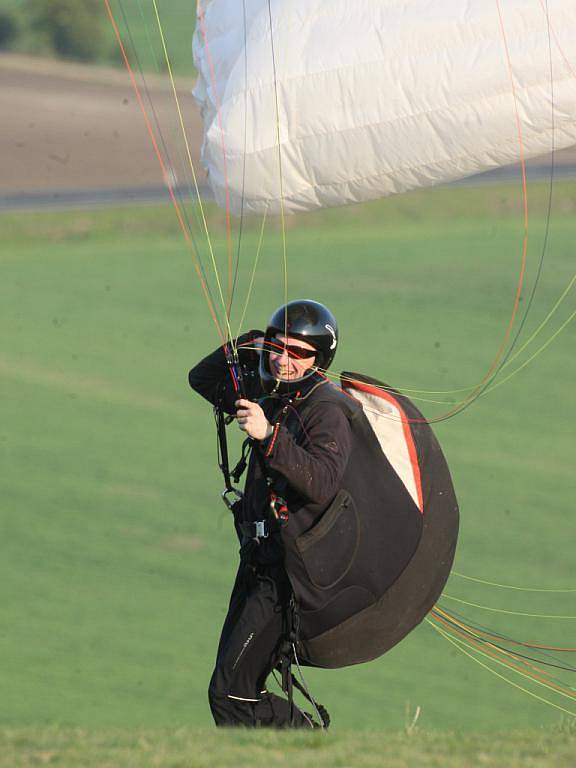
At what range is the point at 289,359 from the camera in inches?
215

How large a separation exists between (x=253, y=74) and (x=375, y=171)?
77cm

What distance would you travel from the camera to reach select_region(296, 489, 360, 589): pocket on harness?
5379 mm

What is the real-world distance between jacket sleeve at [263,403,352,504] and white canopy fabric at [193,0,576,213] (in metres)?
1.99

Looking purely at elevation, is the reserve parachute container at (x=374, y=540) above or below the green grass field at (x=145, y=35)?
below

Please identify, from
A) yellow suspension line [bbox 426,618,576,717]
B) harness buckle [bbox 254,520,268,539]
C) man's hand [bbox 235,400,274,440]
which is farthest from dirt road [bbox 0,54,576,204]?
man's hand [bbox 235,400,274,440]

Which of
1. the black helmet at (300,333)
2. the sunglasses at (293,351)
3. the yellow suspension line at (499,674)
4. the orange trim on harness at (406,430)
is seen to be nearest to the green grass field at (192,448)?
the yellow suspension line at (499,674)

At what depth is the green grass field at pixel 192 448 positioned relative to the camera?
823cm

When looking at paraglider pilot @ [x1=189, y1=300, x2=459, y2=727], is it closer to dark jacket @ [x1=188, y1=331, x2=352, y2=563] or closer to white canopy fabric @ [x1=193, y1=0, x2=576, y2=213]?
dark jacket @ [x1=188, y1=331, x2=352, y2=563]

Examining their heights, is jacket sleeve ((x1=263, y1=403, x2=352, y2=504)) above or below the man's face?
below

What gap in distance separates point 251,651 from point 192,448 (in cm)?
696

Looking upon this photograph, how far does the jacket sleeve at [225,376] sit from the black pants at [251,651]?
768 mm

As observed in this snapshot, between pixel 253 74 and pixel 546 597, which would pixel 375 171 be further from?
pixel 546 597

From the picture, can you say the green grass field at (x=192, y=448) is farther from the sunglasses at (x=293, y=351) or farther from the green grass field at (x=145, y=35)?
the green grass field at (x=145, y=35)

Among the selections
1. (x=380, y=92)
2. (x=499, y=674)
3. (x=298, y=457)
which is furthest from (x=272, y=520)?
(x=499, y=674)
